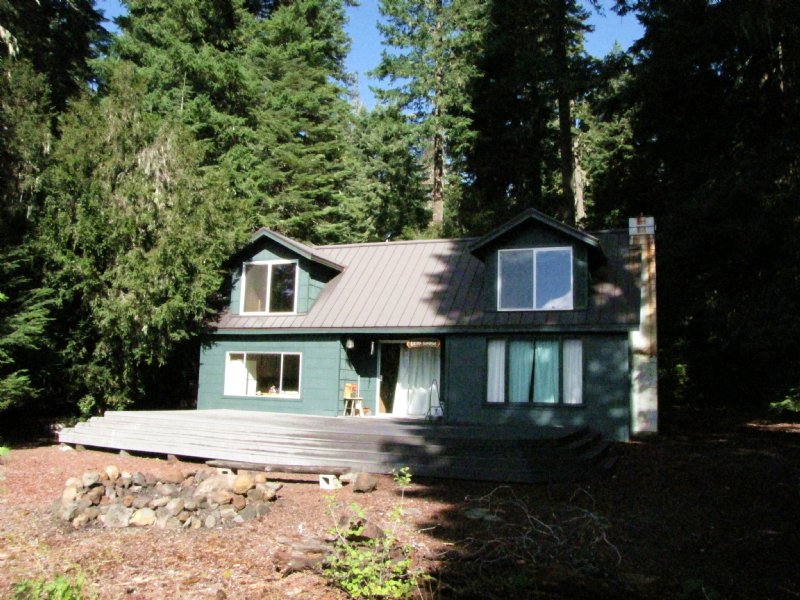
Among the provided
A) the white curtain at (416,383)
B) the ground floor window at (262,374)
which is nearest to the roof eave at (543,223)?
the white curtain at (416,383)

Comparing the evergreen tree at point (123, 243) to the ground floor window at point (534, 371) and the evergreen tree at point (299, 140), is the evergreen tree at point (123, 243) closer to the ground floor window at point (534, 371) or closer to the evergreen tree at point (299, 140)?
the ground floor window at point (534, 371)

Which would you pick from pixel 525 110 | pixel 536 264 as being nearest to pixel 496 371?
pixel 536 264

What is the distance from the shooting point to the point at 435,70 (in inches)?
1048

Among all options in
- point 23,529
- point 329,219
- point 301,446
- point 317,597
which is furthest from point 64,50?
point 317,597

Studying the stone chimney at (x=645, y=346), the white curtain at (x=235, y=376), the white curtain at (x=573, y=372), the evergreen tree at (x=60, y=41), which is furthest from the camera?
the evergreen tree at (x=60, y=41)

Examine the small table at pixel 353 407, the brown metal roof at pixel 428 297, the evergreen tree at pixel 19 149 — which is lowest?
the small table at pixel 353 407

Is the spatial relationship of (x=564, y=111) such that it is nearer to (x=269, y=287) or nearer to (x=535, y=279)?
(x=535, y=279)

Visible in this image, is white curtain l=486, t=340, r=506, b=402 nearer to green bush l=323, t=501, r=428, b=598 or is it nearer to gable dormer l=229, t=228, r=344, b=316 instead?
gable dormer l=229, t=228, r=344, b=316

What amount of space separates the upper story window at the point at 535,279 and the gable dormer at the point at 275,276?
15.6ft

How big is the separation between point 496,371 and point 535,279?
219cm

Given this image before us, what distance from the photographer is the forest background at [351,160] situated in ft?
48.9

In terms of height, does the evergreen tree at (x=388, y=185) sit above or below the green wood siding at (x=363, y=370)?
above

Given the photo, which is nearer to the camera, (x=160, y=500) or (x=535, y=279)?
(x=160, y=500)

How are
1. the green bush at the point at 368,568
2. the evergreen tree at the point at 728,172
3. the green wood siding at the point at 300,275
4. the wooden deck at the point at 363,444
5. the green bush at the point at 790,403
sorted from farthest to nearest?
the green bush at the point at 790,403 → the green wood siding at the point at 300,275 → the evergreen tree at the point at 728,172 → the wooden deck at the point at 363,444 → the green bush at the point at 368,568
